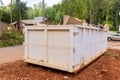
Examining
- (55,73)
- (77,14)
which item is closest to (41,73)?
(55,73)

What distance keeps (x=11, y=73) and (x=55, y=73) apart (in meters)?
1.40

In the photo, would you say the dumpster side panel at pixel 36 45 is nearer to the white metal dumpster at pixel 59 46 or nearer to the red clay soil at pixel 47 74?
the white metal dumpster at pixel 59 46

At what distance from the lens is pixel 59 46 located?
6203 millimetres

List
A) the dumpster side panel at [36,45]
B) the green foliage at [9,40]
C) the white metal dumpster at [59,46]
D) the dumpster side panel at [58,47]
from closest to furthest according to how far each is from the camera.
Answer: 1. the white metal dumpster at [59,46]
2. the dumpster side panel at [58,47]
3. the dumpster side panel at [36,45]
4. the green foliage at [9,40]

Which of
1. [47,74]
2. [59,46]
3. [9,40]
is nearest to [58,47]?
[59,46]

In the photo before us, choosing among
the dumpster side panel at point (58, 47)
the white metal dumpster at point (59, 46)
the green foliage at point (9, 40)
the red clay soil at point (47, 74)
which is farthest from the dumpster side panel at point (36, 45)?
the green foliage at point (9, 40)

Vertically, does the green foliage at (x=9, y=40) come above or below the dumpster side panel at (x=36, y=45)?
below

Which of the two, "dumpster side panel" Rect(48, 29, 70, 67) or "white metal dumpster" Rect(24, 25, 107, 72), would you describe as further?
"dumpster side panel" Rect(48, 29, 70, 67)

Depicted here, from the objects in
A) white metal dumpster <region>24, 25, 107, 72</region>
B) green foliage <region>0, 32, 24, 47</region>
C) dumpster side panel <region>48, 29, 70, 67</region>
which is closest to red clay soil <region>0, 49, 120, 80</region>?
white metal dumpster <region>24, 25, 107, 72</region>

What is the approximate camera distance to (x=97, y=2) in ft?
181

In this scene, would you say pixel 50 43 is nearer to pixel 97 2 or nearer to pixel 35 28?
pixel 35 28

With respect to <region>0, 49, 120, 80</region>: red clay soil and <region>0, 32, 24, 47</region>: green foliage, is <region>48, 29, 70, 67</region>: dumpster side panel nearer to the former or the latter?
<region>0, 49, 120, 80</region>: red clay soil

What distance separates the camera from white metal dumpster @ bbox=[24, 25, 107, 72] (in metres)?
5.93

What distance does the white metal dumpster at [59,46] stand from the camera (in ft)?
19.5
